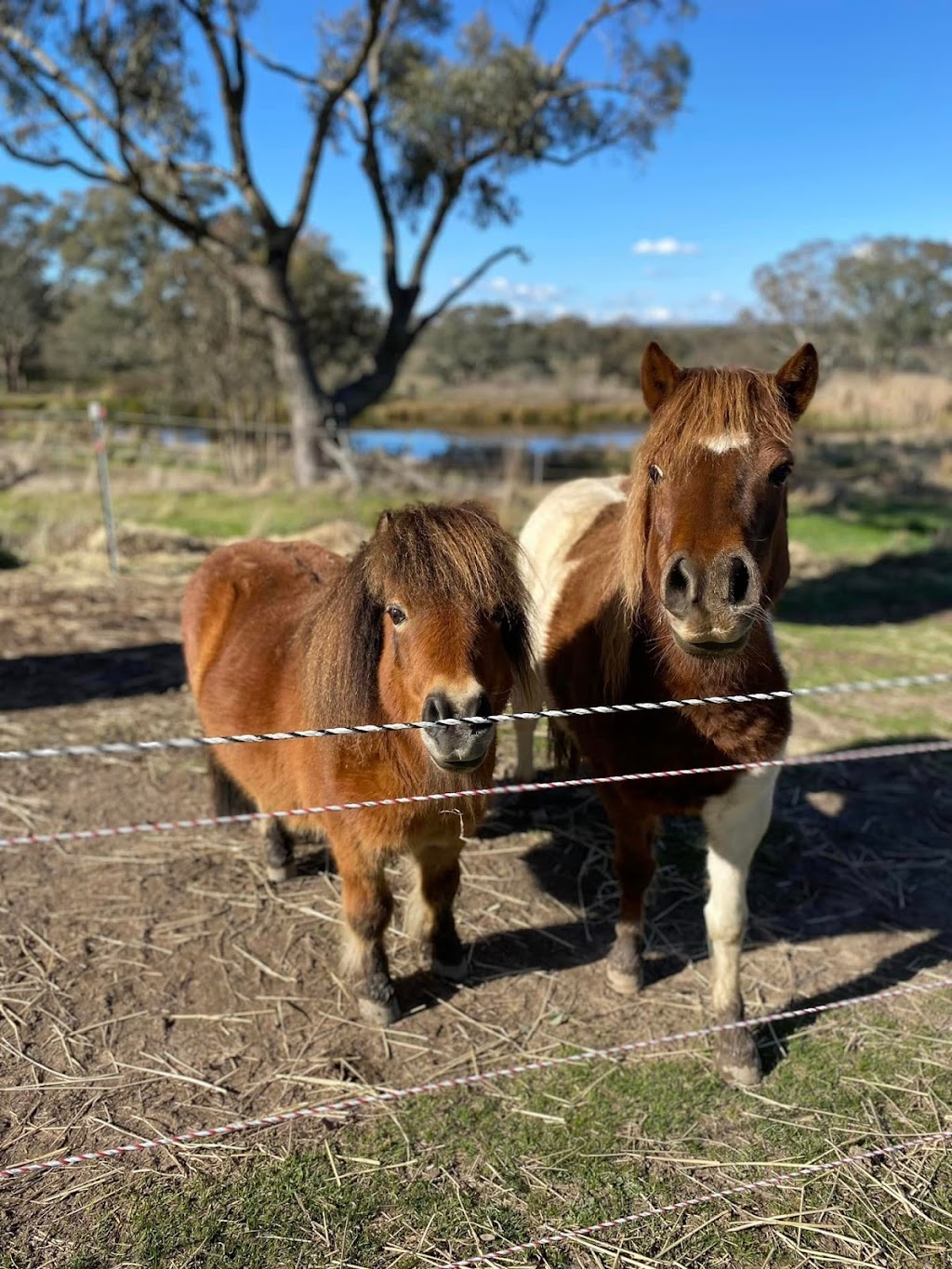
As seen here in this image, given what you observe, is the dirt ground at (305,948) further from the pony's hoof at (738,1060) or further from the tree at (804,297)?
the tree at (804,297)

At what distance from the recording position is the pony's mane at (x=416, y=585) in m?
2.33

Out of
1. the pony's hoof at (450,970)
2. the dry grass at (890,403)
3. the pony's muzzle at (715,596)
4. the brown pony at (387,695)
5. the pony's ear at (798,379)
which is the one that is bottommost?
the pony's hoof at (450,970)

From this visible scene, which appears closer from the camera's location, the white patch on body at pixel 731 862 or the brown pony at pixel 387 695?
the brown pony at pixel 387 695

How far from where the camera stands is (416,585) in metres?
2.32

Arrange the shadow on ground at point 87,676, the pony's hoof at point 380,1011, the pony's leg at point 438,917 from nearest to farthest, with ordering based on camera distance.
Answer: the pony's hoof at point 380,1011
the pony's leg at point 438,917
the shadow on ground at point 87,676

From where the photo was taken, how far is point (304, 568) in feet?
12.7

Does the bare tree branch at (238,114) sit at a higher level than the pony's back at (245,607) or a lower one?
higher

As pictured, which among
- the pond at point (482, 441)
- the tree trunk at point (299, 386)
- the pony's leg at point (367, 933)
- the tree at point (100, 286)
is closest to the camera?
the pony's leg at point (367, 933)

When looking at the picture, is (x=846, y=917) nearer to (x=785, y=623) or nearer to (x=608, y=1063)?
(x=608, y=1063)

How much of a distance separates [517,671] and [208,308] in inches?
Result: 775

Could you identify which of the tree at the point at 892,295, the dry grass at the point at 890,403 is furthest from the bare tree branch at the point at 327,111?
the tree at the point at 892,295

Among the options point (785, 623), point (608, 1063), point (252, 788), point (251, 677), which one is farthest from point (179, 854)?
point (785, 623)

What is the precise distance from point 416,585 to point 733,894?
161cm

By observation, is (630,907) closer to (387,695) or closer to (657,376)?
(387,695)
